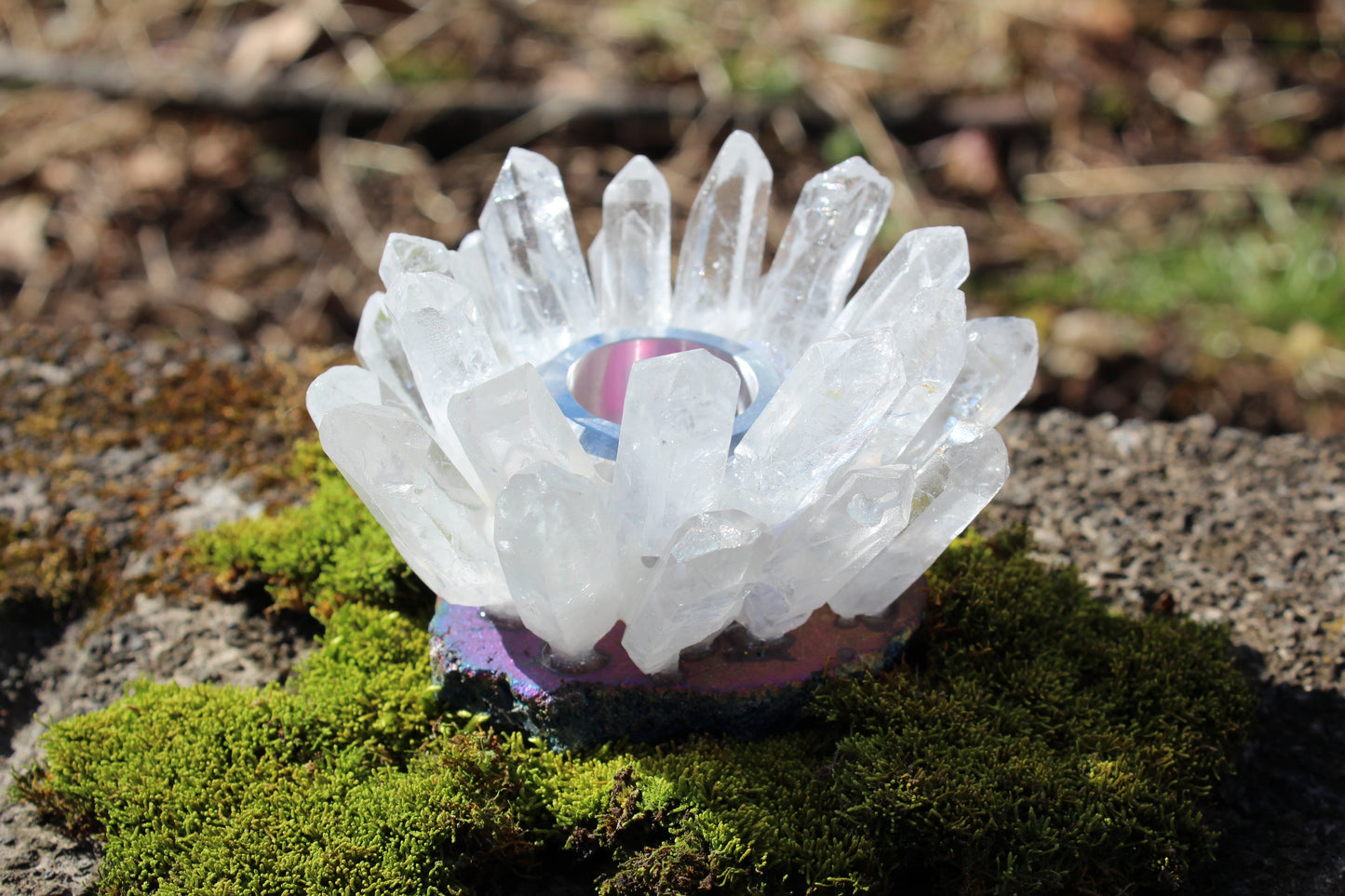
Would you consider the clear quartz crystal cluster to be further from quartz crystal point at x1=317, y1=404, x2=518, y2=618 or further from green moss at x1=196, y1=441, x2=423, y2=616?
green moss at x1=196, y1=441, x2=423, y2=616

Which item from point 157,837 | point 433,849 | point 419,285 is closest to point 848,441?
point 419,285

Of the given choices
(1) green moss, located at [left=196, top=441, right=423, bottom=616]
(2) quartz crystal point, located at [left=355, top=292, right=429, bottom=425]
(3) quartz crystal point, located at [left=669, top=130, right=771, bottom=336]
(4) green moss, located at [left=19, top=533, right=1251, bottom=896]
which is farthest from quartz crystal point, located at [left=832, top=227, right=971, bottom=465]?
(1) green moss, located at [left=196, top=441, right=423, bottom=616]

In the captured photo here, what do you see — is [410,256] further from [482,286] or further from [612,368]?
[612,368]

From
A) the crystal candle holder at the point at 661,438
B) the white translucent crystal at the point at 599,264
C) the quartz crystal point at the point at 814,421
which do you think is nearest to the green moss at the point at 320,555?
the crystal candle holder at the point at 661,438

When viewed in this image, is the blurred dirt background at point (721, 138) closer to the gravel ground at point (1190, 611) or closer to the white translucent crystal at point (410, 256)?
the gravel ground at point (1190, 611)

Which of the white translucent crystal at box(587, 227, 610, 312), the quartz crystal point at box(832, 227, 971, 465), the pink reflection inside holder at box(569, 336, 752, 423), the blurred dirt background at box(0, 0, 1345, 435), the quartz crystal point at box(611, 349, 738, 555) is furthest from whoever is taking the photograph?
the blurred dirt background at box(0, 0, 1345, 435)

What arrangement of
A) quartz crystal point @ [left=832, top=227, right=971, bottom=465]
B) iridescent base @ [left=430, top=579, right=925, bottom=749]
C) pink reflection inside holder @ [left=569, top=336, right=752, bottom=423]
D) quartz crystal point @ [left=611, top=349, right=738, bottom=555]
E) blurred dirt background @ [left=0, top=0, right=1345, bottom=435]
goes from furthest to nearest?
blurred dirt background @ [left=0, top=0, right=1345, bottom=435]
pink reflection inside holder @ [left=569, top=336, right=752, bottom=423]
iridescent base @ [left=430, top=579, right=925, bottom=749]
quartz crystal point @ [left=832, top=227, right=971, bottom=465]
quartz crystal point @ [left=611, top=349, right=738, bottom=555]
